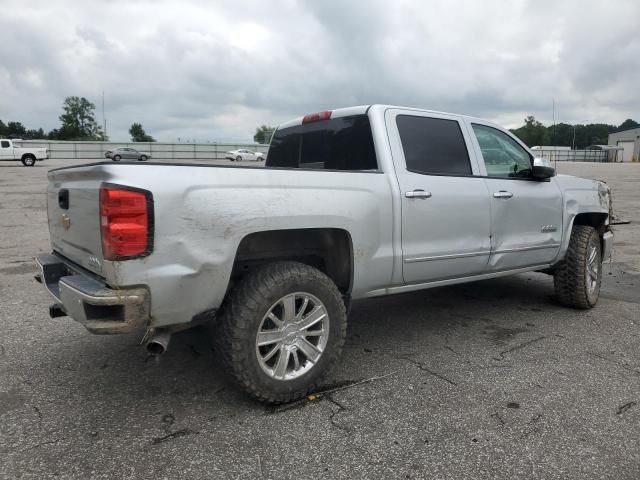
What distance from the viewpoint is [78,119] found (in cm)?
10175

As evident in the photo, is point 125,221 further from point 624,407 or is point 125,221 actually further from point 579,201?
point 579,201

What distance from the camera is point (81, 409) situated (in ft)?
10.1

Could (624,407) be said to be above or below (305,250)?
below

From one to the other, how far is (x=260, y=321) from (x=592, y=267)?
3983mm

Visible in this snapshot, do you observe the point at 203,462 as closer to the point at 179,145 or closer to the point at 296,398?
the point at 296,398

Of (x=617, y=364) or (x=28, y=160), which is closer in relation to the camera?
(x=617, y=364)

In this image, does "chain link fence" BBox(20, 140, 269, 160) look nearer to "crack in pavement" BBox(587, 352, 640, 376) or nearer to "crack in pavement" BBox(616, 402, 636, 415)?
"crack in pavement" BBox(587, 352, 640, 376)

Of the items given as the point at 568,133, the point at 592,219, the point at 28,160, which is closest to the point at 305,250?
the point at 592,219

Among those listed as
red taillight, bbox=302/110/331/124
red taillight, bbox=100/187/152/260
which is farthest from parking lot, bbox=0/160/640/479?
red taillight, bbox=302/110/331/124

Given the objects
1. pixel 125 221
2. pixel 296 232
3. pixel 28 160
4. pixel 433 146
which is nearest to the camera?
pixel 125 221

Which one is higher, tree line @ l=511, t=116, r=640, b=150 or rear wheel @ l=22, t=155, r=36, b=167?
tree line @ l=511, t=116, r=640, b=150

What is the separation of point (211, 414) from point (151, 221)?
1209mm

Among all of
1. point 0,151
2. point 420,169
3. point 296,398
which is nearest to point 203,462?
point 296,398

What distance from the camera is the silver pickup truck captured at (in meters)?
2.63
